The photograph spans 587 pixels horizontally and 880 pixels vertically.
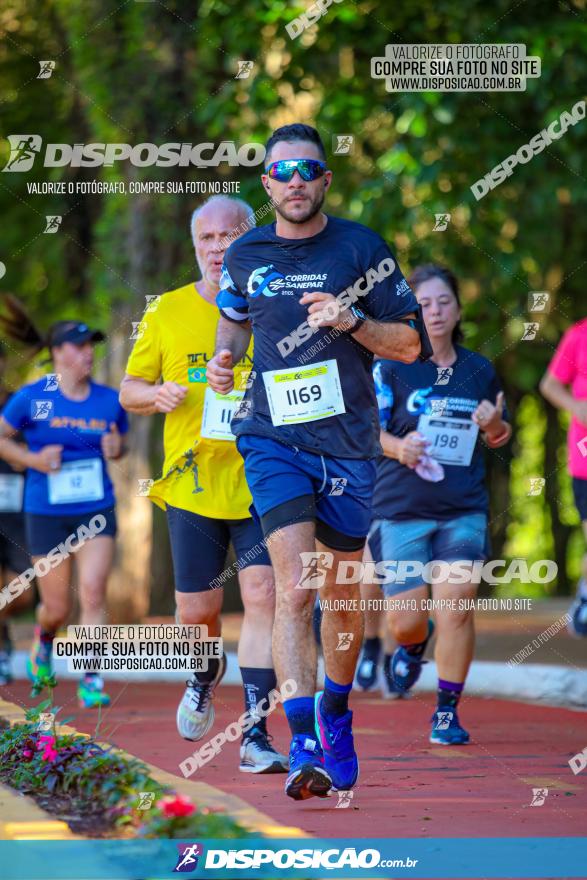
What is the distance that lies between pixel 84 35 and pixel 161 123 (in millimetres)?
1163

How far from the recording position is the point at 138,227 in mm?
15797

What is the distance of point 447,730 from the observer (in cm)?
771

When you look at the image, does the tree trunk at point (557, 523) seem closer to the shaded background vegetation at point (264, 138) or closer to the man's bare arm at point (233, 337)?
the shaded background vegetation at point (264, 138)

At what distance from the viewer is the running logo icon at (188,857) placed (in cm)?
418

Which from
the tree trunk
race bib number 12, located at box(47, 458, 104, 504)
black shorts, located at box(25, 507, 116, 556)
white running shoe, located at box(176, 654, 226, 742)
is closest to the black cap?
race bib number 12, located at box(47, 458, 104, 504)

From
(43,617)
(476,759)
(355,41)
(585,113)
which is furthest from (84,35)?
(476,759)

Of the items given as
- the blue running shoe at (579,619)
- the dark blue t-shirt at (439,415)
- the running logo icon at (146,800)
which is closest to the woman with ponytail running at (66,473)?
the dark blue t-shirt at (439,415)

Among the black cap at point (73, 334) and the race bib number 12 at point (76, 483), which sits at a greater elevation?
the black cap at point (73, 334)

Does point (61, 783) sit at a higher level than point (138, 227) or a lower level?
lower

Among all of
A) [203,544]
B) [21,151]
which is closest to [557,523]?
[21,151]

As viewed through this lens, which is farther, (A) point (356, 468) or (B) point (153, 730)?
(B) point (153, 730)

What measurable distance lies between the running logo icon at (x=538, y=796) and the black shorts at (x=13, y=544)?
262 inches

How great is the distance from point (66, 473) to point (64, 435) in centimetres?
26

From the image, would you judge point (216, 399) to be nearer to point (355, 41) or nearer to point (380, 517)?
point (380, 517)
